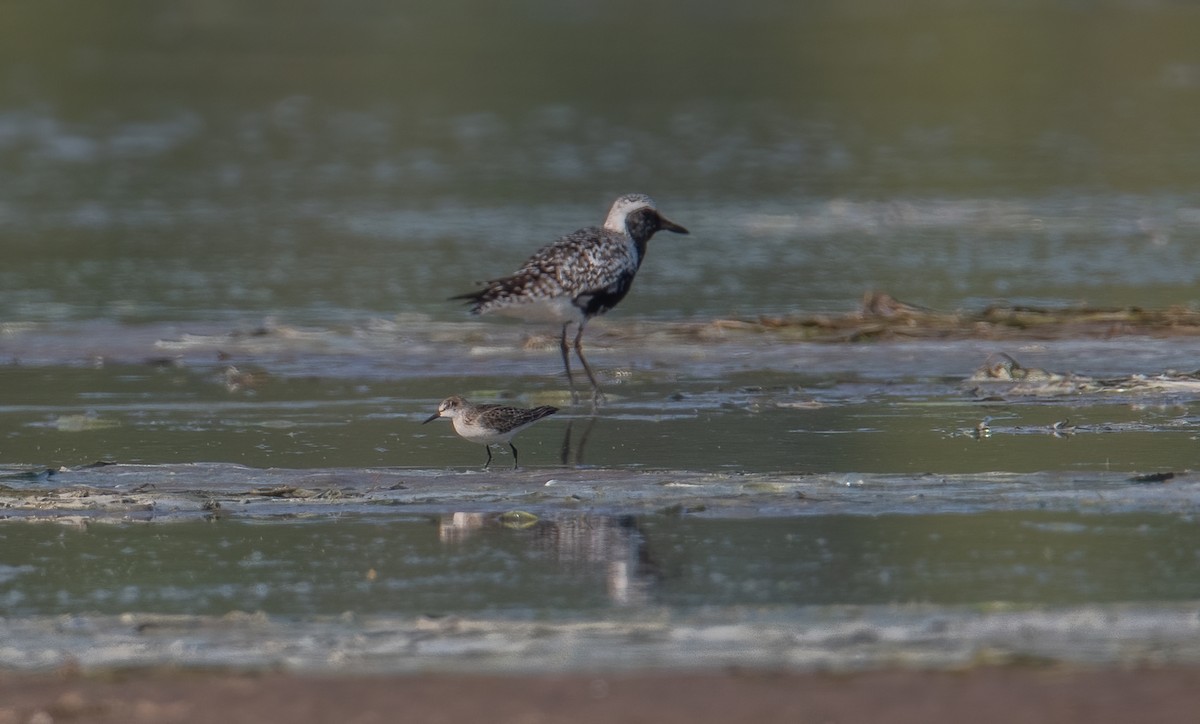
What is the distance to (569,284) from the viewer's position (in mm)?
13375

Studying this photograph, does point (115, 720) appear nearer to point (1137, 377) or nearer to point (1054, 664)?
point (1054, 664)

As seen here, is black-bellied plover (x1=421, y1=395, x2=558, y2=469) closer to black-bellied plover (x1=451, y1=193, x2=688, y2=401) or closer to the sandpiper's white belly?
the sandpiper's white belly

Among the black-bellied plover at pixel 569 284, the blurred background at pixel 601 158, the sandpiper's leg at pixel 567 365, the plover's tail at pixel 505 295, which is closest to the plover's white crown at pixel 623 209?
the black-bellied plover at pixel 569 284

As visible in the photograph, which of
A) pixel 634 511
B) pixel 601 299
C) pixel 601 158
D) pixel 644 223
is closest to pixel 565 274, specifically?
pixel 601 299

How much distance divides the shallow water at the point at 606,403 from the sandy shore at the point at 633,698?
0.78 ft

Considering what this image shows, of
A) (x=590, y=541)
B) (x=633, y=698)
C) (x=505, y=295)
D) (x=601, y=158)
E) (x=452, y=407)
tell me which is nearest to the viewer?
(x=633, y=698)

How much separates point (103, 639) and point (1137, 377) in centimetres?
701

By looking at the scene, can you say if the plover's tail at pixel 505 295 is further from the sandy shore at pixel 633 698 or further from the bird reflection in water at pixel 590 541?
the sandy shore at pixel 633 698

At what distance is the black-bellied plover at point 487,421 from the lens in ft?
34.4

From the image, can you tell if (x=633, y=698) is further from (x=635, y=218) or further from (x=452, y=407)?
(x=635, y=218)

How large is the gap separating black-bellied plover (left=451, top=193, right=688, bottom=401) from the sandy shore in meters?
6.25

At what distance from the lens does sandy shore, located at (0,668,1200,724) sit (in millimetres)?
6285

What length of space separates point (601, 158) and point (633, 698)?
22.6m

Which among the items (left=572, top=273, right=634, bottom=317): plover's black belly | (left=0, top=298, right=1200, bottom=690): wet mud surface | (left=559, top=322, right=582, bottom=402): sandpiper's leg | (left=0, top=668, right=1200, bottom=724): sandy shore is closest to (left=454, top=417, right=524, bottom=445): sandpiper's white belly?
(left=0, top=298, right=1200, bottom=690): wet mud surface
